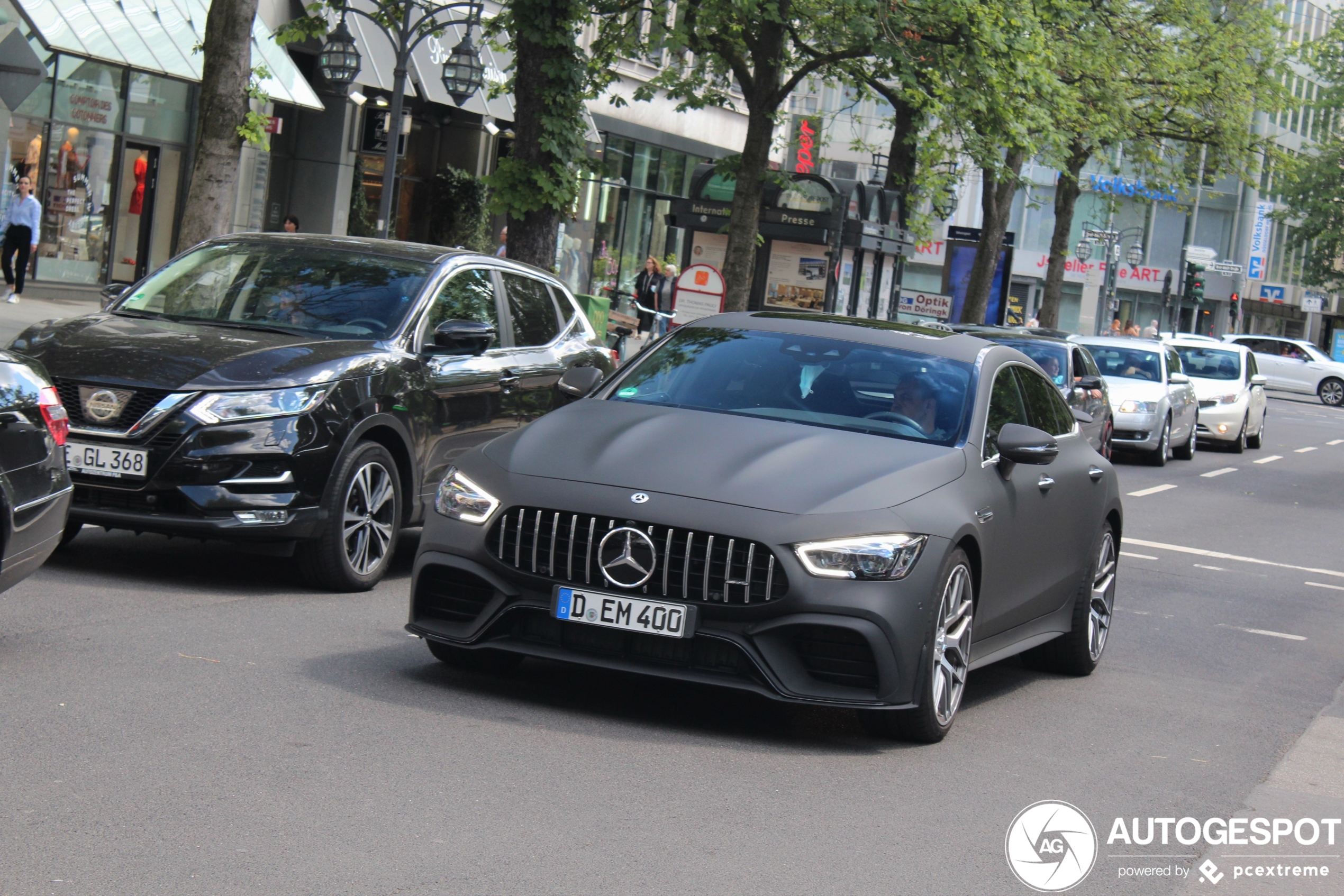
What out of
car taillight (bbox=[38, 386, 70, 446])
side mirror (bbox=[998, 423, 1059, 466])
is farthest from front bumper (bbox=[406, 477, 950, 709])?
car taillight (bbox=[38, 386, 70, 446])

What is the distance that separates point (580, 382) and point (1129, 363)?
60.0 feet

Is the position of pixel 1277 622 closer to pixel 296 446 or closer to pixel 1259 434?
pixel 296 446

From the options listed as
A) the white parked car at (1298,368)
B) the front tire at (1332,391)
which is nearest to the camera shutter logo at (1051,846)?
the white parked car at (1298,368)

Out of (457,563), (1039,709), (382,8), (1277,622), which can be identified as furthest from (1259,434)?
(457,563)

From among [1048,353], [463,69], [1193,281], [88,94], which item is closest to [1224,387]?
[1048,353]

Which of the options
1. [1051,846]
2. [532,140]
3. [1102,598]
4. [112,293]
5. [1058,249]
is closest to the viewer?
[1051,846]

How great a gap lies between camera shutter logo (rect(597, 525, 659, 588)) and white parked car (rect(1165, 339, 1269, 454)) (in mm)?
24172

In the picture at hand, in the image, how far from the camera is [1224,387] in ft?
95.9

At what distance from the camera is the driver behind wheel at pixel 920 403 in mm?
7105

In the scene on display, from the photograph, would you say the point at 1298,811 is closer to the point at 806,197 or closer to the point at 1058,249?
the point at 806,197

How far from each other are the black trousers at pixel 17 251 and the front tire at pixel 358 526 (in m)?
17.7

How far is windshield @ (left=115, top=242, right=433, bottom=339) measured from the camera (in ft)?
30.1

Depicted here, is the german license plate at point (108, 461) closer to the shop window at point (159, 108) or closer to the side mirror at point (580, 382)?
the side mirror at point (580, 382)

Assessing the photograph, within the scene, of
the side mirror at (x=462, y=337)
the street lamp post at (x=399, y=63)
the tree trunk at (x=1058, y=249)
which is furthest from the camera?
the tree trunk at (x=1058, y=249)
